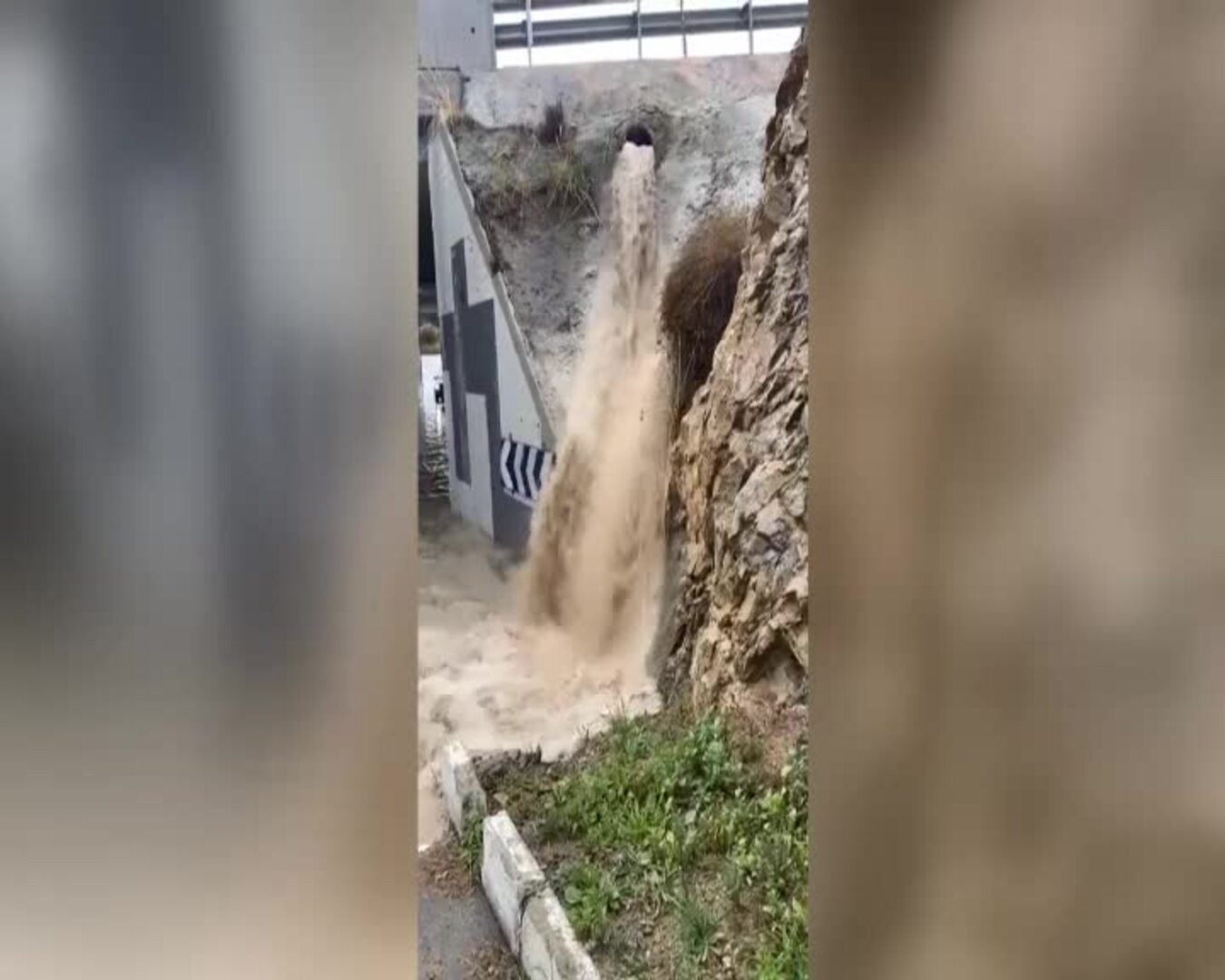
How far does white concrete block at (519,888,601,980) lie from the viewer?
5.34 ft

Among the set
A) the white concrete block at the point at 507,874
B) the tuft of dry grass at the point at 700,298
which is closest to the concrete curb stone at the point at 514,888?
the white concrete block at the point at 507,874

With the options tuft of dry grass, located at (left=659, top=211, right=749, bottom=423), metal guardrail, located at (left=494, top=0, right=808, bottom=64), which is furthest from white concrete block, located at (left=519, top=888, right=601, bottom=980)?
metal guardrail, located at (left=494, top=0, right=808, bottom=64)

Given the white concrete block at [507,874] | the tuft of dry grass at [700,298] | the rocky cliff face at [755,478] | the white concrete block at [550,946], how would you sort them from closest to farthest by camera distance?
the white concrete block at [550,946], the white concrete block at [507,874], the rocky cliff face at [755,478], the tuft of dry grass at [700,298]

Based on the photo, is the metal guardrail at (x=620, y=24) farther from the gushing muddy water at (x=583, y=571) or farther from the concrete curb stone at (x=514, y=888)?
the concrete curb stone at (x=514, y=888)

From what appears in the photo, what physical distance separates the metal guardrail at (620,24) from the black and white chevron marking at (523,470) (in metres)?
0.84

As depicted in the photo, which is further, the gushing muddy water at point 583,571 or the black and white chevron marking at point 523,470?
the black and white chevron marking at point 523,470

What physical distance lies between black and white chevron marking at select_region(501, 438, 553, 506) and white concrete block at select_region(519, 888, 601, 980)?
0.82 m

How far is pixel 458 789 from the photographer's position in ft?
6.31

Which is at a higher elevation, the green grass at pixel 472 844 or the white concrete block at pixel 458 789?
the white concrete block at pixel 458 789

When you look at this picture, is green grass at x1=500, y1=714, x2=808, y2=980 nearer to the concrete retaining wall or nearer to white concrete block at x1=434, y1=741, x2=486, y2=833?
white concrete block at x1=434, y1=741, x2=486, y2=833

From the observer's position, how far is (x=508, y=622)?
2074mm

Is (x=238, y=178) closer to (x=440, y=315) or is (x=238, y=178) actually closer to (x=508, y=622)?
(x=440, y=315)

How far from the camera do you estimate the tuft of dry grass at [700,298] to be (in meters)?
2.19

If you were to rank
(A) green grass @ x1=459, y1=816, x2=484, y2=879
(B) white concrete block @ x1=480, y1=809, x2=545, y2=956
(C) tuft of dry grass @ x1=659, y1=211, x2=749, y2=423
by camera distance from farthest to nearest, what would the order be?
(C) tuft of dry grass @ x1=659, y1=211, x2=749, y2=423 < (A) green grass @ x1=459, y1=816, x2=484, y2=879 < (B) white concrete block @ x1=480, y1=809, x2=545, y2=956
